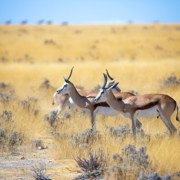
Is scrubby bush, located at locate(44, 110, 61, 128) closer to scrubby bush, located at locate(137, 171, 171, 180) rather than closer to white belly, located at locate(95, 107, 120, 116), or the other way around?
white belly, located at locate(95, 107, 120, 116)

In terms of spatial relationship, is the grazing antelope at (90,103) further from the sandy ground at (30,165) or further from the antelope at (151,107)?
the sandy ground at (30,165)

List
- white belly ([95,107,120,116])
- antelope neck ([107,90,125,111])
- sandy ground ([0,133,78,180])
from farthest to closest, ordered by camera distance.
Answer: white belly ([95,107,120,116]) → antelope neck ([107,90,125,111]) → sandy ground ([0,133,78,180])

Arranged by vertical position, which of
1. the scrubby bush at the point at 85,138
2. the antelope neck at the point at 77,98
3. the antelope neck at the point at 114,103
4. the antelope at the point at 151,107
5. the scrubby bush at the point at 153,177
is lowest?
the scrubby bush at the point at 153,177

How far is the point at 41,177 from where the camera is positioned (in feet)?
23.8

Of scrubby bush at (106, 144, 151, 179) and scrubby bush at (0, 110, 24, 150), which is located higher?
scrubby bush at (0, 110, 24, 150)

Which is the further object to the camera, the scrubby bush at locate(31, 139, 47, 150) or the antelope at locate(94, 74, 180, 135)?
the antelope at locate(94, 74, 180, 135)

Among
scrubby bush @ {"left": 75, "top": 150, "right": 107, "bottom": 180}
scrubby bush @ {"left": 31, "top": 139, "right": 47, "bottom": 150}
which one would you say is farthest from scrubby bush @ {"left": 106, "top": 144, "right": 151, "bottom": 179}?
scrubby bush @ {"left": 31, "top": 139, "right": 47, "bottom": 150}

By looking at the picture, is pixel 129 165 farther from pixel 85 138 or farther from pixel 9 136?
pixel 9 136

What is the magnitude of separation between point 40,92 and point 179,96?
5465 mm

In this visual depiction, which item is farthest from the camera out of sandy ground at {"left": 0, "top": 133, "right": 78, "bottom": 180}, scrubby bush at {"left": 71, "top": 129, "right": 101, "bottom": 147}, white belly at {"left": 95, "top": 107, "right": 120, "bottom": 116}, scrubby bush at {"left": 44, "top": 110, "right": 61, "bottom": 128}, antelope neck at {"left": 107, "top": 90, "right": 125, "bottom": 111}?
scrubby bush at {"left": 44, "top": 110, "right": 61, "bottom": 128}

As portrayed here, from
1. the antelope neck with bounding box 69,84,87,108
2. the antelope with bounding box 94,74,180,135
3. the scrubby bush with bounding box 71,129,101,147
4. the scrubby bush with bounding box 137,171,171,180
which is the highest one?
the antelope neck with bounding box 69,84,87,108

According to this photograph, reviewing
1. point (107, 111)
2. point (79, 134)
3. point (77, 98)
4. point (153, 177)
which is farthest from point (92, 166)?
point (77, 98)

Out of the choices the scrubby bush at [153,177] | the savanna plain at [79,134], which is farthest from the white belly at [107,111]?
the scrubby bush at [153,177]

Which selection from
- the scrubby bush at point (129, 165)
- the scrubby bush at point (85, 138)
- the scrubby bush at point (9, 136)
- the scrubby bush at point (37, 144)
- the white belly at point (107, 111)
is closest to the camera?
the scrubby bush at point (129, 165)
